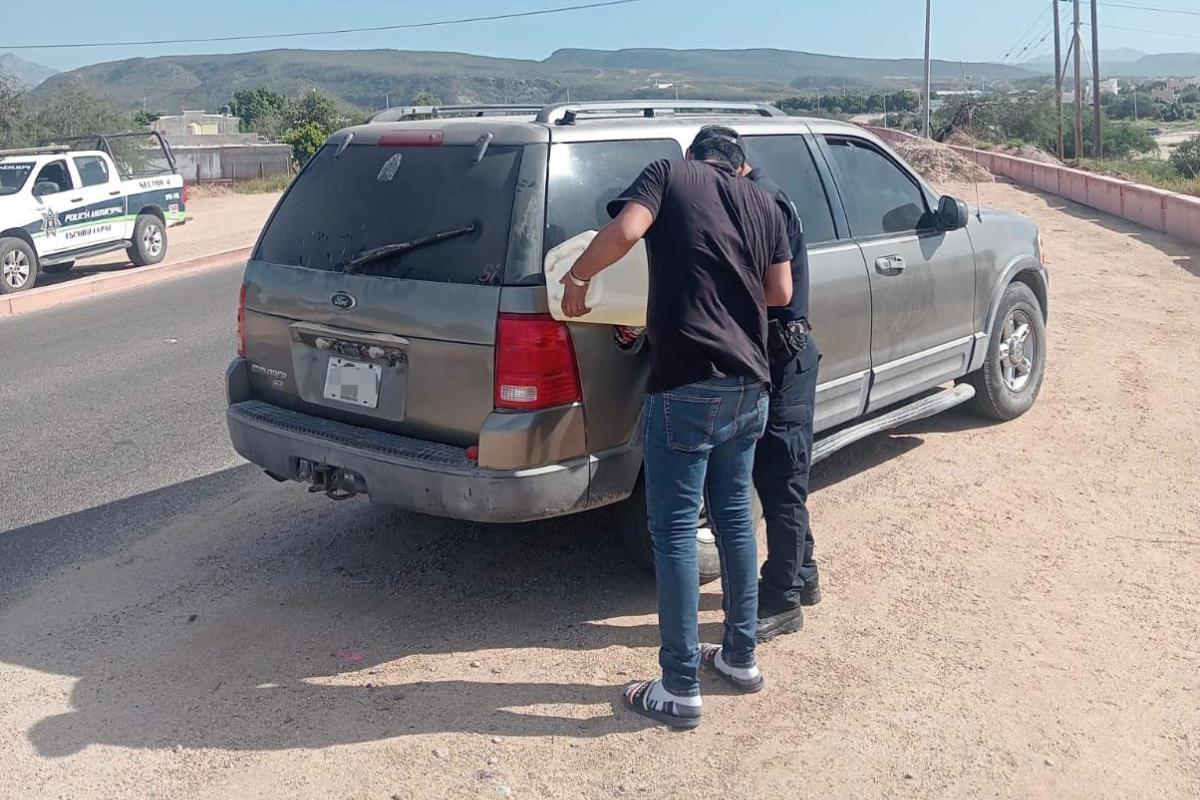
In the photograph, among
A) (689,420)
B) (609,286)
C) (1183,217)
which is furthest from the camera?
(1183,217)

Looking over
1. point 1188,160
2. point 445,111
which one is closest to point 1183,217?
point 445,111

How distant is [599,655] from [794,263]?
1.55 meters

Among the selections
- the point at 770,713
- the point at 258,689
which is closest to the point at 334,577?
the point at 258,689

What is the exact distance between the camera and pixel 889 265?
5527 millimetres

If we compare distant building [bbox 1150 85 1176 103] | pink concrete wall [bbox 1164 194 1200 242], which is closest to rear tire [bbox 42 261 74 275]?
pink concrete wall [bbox 1164 194 1200 242]

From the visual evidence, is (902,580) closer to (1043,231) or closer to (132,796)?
(132,796)

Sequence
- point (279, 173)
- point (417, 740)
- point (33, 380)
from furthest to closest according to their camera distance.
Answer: point (279, 173)
point (33, 380)
point (417, 740)

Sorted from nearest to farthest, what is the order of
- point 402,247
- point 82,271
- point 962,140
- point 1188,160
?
point 402,247 → point 82,271 → point 1188,160 → point 962,140

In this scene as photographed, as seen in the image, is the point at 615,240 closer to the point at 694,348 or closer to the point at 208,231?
the point at 694,348

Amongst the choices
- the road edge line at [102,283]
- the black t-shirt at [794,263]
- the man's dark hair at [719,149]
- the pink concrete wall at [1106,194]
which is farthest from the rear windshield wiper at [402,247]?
the pink concrete wall at [1106,194]

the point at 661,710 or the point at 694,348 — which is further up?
the point at 694,348

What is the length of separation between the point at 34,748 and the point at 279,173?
3563 centimetres

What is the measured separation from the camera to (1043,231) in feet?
57.4

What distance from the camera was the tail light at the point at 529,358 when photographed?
4.09 m
